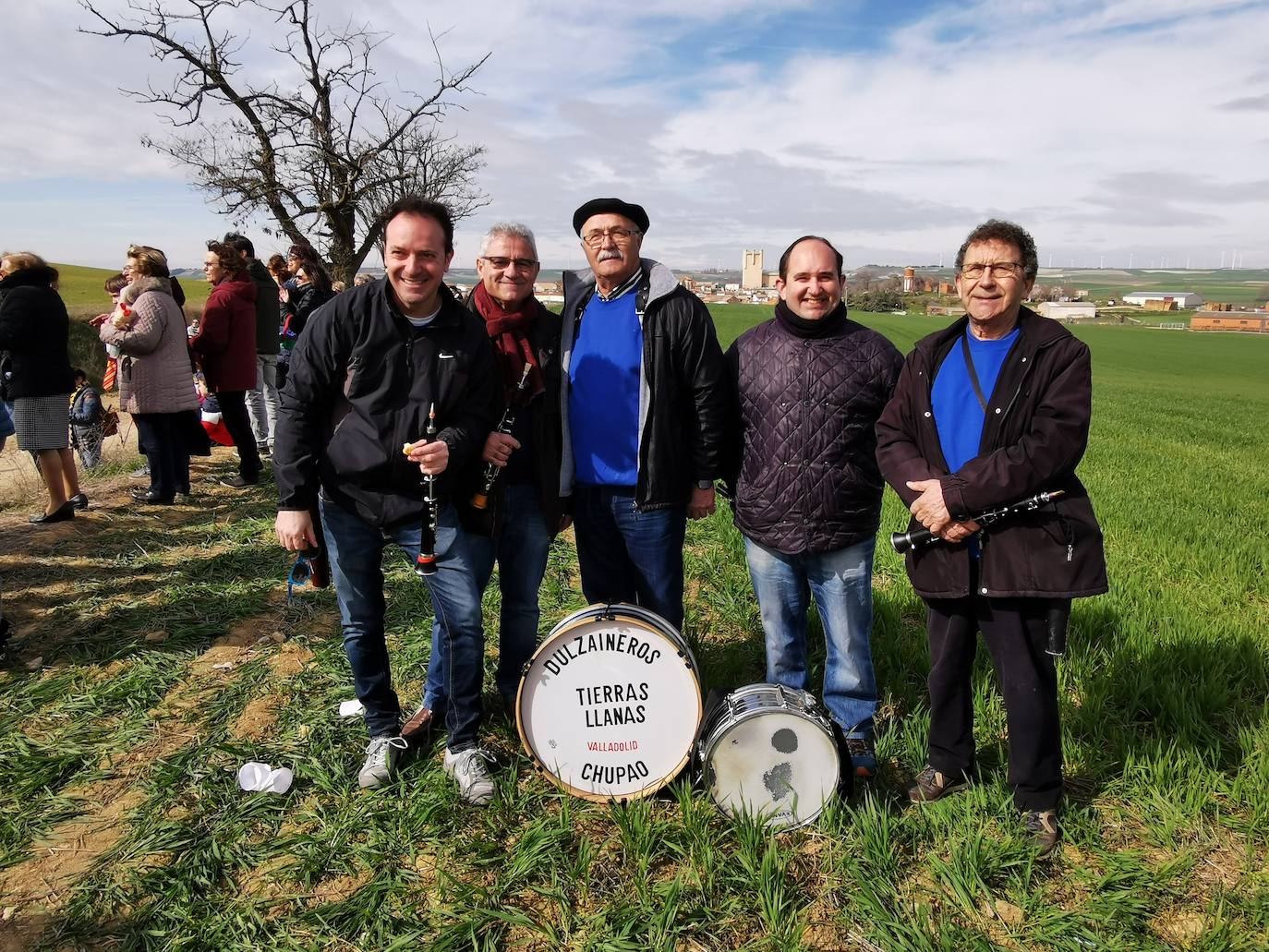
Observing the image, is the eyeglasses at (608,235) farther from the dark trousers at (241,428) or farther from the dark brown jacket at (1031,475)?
the dark trousers at (241,428)

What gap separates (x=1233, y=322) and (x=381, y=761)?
10324 cm

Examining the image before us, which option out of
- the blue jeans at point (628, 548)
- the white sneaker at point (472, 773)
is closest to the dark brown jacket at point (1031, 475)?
the blue jeans at point (628, 548)

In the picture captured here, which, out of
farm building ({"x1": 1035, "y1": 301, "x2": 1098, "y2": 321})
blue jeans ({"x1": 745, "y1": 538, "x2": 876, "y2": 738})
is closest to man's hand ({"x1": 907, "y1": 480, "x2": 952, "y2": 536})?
blue jeans ({"x1": 745, "y1": 538, "x2": 876, "y2": 738})

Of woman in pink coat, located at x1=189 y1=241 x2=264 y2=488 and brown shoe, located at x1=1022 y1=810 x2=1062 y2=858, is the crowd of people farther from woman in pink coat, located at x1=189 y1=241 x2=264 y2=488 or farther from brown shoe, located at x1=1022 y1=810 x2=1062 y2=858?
woman in pink coat, located at x1=189 y1=241 x2=264 y2=488

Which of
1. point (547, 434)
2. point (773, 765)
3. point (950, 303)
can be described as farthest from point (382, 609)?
point (950, 303)

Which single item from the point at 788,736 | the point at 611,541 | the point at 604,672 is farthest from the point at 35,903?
the point at 788,736

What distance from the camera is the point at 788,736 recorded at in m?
2.96

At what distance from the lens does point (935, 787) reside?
3154 millimetres

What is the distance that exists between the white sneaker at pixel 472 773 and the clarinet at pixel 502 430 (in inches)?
42.1

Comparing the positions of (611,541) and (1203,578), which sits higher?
(611,541)

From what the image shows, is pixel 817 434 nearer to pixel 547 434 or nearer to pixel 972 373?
pixel 972 373

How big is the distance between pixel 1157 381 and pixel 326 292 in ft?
119

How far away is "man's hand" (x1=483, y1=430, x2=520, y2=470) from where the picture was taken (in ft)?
10.4

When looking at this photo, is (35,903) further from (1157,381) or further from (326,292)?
(1157,381)
